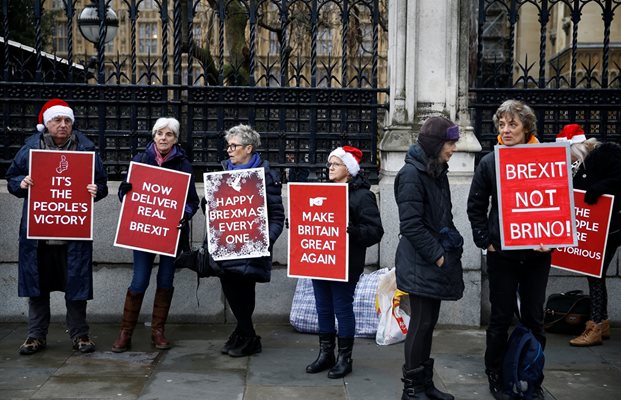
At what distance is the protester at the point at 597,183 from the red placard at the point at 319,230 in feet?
6.85

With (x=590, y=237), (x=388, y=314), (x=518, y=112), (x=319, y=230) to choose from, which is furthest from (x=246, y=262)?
(x=590, y=237)

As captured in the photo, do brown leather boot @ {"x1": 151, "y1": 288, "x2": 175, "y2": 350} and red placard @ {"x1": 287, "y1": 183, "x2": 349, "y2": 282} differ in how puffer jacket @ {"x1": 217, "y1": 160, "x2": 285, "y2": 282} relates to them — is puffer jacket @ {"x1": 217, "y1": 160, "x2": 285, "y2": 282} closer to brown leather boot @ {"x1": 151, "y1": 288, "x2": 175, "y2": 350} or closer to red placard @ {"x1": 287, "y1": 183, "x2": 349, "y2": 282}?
red placard @ {"x1": 287, "y1": 183, "x2": 349, "y2": 282}

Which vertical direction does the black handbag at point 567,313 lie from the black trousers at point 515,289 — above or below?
below

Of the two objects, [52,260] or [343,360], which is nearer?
[343,360]

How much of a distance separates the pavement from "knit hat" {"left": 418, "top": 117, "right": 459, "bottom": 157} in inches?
70.3

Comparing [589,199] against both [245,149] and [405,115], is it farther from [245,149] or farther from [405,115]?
[245,149]

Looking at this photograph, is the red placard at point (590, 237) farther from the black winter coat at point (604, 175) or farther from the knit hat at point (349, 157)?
the knit hat at point (349, 157)

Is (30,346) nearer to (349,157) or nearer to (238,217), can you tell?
(238,217)

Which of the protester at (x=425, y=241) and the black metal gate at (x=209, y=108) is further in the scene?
the black metal gate at (x=209, y=108)

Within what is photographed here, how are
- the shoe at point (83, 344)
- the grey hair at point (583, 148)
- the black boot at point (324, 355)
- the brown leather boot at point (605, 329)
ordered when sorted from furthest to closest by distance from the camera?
1. the brown leather boot at point (605, 329)
2. the grey hair at point (583, 148)
3. the shoe at point (83, 344)
4. the black boot at point (324, 355)

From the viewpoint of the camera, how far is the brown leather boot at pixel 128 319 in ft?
24.6

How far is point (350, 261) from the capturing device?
6.84 meters

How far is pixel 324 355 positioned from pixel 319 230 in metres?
0.95

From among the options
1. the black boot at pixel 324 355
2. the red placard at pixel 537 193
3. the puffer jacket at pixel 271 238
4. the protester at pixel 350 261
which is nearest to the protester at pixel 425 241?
the red placard at pixel 537 193
